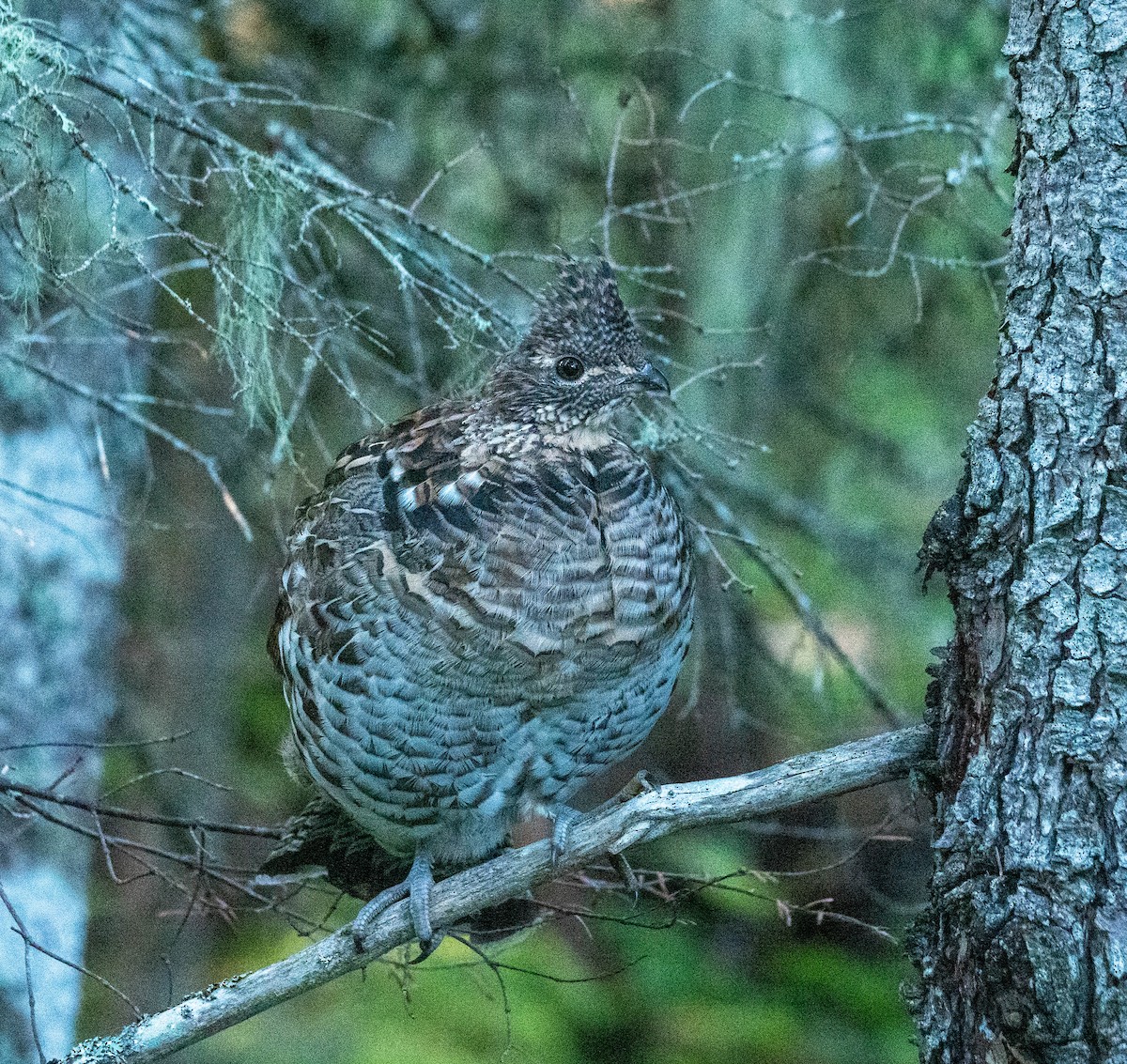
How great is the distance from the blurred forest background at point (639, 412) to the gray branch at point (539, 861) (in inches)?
14.7

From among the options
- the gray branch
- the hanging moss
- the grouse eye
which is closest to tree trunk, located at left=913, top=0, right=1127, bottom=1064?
the gray branch

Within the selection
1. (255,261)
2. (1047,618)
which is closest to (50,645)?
(255,261)

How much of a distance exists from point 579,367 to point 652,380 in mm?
179

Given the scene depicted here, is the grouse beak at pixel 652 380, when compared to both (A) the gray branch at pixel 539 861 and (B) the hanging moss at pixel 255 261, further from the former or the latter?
(A) the gray branch at pixel 539 861

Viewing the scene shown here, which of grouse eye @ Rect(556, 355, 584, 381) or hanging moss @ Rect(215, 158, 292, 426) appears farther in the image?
grouse eye @ Rect(556, 355, 584, 381)

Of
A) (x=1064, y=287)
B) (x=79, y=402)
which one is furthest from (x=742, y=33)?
(x=1064, y=287)

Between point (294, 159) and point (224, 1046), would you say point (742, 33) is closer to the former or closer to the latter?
point (294, 159)

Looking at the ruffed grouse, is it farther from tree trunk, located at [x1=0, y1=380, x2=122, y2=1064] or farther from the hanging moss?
tree trunk, located at [x1=0, y1=380, x2=122, y2=1064]

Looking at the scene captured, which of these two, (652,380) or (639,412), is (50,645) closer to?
(639,412)

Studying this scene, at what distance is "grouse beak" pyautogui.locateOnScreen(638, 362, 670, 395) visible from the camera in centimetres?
322

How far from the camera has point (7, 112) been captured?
2.59 m

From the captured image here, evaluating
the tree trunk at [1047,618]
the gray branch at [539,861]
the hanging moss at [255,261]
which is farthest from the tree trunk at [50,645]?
the tree trunk at [1047,618]

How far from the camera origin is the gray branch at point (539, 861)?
7.97 feet

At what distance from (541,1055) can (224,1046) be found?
4.66ft
